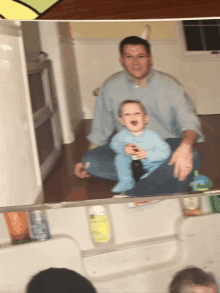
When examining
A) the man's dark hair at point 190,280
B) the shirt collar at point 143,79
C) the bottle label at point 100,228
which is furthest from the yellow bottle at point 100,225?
the shirt collar at point 143,79

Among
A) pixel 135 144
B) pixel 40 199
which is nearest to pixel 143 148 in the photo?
pixel 135 144

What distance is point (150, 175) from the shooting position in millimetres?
573

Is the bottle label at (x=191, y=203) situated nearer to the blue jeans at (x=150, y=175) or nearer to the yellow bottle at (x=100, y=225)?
the blue jeans at (x=150, y=175)

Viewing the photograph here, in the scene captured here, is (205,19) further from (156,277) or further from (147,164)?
(156,277)

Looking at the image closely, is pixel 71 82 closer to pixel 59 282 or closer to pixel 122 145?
pixel 122 145

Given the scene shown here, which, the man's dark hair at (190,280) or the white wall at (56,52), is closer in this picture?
the white wall at (56,52)

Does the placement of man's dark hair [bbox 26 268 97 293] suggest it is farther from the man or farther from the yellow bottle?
the man

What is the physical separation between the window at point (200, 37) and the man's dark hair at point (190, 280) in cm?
55

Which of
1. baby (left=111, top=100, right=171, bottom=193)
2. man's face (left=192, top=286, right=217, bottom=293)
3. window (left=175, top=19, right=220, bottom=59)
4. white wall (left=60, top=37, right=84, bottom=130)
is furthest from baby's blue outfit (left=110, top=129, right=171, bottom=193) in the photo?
man's face (left=192, top=286, right=217, bottom=293)

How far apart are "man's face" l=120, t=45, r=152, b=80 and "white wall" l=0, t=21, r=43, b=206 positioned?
0.74ft

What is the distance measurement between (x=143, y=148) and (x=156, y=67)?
185 mm

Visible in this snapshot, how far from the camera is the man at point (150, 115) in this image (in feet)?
1.78

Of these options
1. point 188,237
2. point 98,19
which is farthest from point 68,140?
point 188,237

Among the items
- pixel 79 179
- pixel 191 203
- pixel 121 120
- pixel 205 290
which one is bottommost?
pixel 205 290
